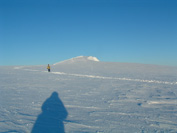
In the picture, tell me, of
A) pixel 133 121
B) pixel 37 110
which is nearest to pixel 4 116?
pixel 37 110

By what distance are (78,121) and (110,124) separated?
108 cm

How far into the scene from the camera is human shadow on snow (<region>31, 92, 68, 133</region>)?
511 cm

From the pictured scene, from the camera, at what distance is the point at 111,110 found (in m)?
7.13

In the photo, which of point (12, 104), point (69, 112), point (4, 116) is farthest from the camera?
point (12, 104)

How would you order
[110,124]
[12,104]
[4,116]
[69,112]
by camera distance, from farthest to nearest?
[12,104]
[69,112]
[4,116]
[110,124]

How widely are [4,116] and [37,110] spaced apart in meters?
1.22

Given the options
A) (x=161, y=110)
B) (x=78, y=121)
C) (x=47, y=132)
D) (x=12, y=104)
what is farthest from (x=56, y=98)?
(x=161, y=110)

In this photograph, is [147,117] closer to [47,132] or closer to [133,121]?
[133,121]

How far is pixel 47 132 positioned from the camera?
4926 mm

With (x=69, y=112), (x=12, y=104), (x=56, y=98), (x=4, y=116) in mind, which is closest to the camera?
(x=4, y=116)

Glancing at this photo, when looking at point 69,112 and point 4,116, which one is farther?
point 69,112

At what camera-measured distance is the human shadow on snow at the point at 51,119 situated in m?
5.11

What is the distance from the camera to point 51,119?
5.96 m

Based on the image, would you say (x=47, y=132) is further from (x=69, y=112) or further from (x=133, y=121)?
(x=133, y=121)
